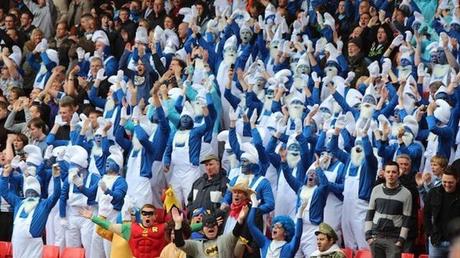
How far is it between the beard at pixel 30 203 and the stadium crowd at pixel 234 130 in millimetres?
18

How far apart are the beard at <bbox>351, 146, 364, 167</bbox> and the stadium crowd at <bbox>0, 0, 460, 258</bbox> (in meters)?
0.02

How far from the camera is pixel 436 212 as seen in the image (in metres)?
16.0

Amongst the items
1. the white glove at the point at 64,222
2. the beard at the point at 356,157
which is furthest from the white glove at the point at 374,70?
the white glove at the point at 64,222

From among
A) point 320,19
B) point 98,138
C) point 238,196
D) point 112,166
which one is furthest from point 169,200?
point 320,19

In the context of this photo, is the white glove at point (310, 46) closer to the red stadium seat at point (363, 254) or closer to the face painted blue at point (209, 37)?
the face painted blue at point (209, 37)

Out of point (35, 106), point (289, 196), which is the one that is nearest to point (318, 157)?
point (289, 196)

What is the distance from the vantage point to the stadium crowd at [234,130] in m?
17.1

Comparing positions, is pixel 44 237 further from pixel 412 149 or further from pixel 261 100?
pixel 412 149

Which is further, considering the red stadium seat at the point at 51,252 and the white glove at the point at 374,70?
the white glove at the point at 374,70

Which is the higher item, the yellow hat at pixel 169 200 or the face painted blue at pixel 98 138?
the face painted blue at pixel 98 138

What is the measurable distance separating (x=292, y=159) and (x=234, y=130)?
102 cm

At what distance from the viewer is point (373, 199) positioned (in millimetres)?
16703

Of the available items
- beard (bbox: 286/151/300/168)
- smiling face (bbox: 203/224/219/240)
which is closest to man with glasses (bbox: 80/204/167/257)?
smiling face (bbox: 203/224/219/240)

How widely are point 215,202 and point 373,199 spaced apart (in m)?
2.52
